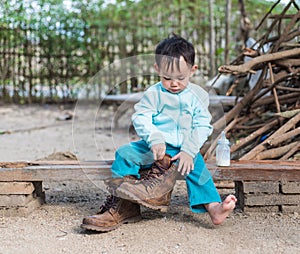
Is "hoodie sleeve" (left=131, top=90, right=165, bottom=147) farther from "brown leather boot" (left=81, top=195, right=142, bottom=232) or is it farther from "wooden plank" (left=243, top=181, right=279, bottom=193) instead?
"wooden plank" (left=243, top=181, right=279, bottom=193)

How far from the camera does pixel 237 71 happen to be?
377 cm

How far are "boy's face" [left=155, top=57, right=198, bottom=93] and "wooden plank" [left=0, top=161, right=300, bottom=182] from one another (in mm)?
570

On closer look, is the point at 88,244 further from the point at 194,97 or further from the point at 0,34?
the point at 0,34

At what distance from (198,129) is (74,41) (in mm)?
8798

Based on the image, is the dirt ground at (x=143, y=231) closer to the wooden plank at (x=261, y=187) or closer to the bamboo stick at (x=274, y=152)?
the wooden plank at (x=261, y=187)

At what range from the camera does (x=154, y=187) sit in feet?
9.32

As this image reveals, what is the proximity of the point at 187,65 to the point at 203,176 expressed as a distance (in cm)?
65

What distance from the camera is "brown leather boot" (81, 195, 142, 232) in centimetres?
280

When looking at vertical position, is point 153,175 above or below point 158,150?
below

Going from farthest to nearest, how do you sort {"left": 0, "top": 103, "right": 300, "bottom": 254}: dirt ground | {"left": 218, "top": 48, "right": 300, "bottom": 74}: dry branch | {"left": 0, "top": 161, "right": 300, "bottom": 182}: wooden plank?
{"left": 218, "top": 48, "right": 300, "bottom": 74}: dry branch
{"left": 0, "top": 161, "right": 300, "bottom": 182}: wooden plank
{"left": 0, "top": 103, "right": 300, "bottom": 254}: dirt ground

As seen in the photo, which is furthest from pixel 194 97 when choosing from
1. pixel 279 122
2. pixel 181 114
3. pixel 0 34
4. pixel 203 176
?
pixel 0 34

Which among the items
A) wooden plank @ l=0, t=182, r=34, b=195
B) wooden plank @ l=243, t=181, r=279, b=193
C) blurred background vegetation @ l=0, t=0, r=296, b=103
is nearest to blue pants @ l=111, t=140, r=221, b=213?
wooden plank @ l=243, t=181, r=279, b=193

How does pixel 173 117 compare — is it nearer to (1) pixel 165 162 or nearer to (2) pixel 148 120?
(2) pixel 148 120

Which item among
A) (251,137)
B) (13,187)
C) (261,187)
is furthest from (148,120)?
(251,137)
